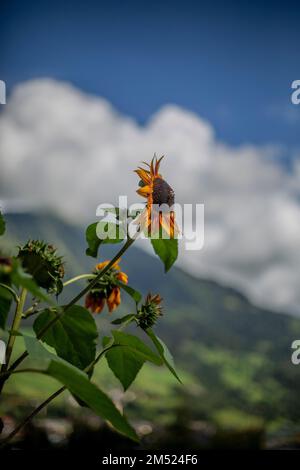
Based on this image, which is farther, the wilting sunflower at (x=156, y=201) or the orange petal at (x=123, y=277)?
the orange petal at (x=123, y=277)

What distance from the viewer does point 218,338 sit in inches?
626

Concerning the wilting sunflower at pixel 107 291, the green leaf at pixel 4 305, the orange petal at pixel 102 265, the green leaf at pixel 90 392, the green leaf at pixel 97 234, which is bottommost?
the green leaf at pixel 90 392

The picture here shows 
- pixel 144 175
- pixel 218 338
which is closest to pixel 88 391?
pixel 144 175

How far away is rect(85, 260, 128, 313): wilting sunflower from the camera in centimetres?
51

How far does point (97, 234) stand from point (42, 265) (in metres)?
Result: 0.05

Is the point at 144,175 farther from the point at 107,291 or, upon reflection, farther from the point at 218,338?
the point at 218,338

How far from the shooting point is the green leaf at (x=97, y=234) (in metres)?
0.39

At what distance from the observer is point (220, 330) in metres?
17.3

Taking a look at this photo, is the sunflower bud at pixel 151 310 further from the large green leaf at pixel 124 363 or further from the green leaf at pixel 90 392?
the green leaf at pixel 90 392

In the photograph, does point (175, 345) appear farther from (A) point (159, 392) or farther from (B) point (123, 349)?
(B) point (123, 349)

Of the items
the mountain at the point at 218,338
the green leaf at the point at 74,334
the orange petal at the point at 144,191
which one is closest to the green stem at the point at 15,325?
the green leaf at the point at 74,334

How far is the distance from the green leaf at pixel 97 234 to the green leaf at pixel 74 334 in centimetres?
6
